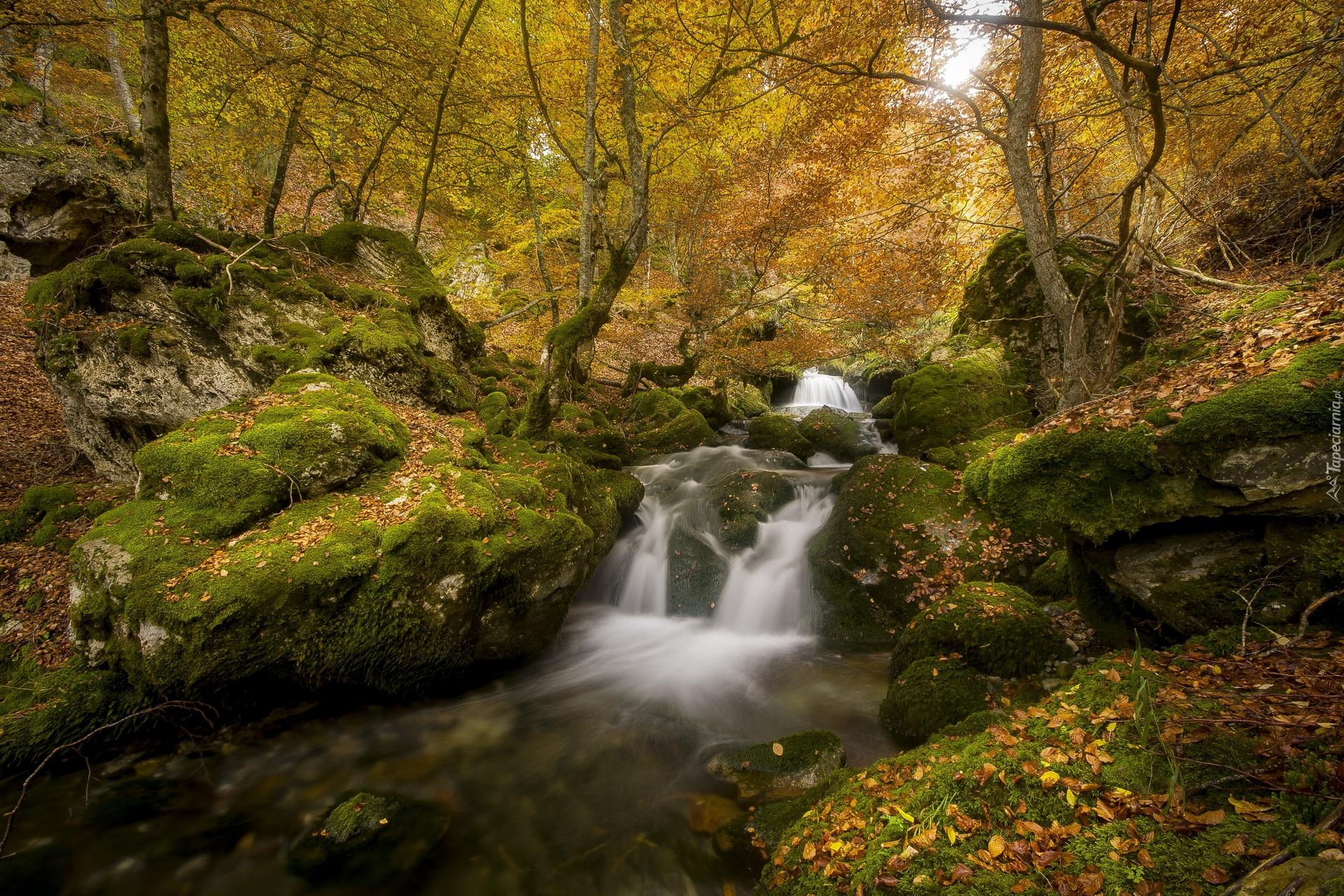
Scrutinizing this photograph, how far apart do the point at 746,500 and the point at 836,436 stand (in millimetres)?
4950

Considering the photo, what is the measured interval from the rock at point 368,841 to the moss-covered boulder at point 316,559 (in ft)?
3.95

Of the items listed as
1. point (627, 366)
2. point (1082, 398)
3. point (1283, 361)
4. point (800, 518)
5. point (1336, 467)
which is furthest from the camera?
point (627, 366)

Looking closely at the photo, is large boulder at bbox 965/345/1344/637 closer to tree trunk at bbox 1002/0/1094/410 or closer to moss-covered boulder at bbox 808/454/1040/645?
moss-covered boulder at bbox 808/454/1040/645

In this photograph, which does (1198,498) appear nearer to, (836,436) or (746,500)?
(746,500)

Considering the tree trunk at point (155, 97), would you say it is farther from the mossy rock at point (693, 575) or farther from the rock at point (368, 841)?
the mossy rock at point (693, 575)

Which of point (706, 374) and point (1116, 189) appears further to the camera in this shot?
point (706, 374)

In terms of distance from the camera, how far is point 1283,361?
9.50 feet

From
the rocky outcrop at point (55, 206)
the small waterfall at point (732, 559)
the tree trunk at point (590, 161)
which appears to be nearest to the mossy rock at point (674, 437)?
the small waterfall at point (732, 559)

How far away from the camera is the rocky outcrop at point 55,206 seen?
27.8 ft

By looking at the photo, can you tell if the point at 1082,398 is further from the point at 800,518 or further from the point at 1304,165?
the point at 1304,165

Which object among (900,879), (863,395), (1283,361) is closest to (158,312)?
(900,879)

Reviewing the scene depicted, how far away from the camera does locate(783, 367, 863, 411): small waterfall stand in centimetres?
1972

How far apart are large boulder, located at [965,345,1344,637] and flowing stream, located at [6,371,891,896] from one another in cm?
235

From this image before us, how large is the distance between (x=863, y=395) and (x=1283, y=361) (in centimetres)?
1764
